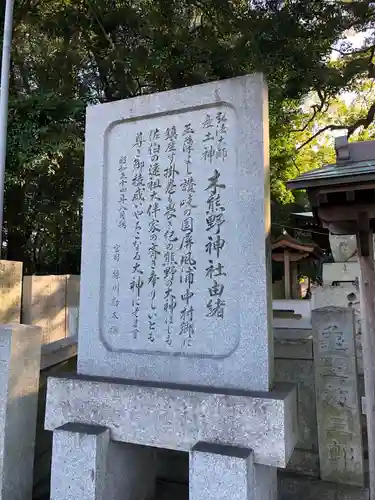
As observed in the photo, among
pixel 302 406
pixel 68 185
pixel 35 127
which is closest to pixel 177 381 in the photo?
pixel 302 406

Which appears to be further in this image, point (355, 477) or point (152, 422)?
point (355, 477)

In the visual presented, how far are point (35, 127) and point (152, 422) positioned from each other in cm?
450

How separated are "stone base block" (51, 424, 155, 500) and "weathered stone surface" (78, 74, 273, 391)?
409 mm

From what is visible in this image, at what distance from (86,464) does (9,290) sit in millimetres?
3510

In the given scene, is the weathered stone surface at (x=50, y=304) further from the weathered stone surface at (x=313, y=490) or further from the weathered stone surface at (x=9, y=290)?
the weathered stone surface at (x=313, y=490)

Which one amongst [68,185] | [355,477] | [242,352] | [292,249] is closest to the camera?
[242,352]

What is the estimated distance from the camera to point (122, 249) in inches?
109

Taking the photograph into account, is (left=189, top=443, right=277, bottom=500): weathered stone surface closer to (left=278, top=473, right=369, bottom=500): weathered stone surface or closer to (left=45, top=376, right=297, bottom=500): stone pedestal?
(left=45, top=376, right=297, bottom=500): stone pedestal

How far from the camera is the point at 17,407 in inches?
111

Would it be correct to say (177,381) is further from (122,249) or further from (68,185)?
(68,185)

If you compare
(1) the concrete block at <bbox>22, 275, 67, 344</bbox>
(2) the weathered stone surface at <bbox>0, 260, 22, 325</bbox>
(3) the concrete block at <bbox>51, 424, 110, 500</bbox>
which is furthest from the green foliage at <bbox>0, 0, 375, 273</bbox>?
(3) the concrete block at <bbox>51, 424, 110, 500</bbox>

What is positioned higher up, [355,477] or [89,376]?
[89,376]

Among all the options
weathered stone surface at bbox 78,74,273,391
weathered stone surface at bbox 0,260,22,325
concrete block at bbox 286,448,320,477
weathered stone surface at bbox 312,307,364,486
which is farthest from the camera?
weathered stone surface at bbox 0,260,22,325

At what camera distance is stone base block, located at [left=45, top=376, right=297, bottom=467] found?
215 cm
